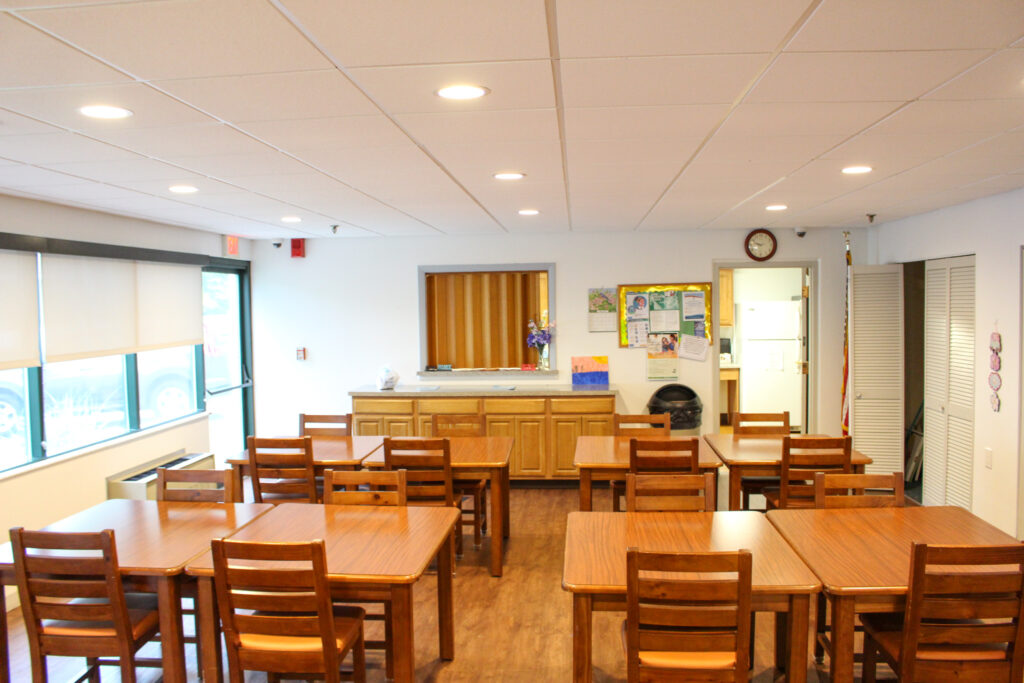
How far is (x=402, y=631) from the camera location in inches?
101

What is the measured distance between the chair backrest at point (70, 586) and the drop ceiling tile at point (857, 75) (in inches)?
109

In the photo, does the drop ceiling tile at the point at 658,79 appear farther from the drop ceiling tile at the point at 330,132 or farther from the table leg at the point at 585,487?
the table leg at the point at 585,487

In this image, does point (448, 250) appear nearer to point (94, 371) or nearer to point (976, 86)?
point (94, 371)

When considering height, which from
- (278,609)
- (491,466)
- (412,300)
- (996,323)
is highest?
(412,300)

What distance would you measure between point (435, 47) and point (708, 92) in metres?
0.95

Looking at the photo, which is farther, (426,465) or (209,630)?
(426,465)

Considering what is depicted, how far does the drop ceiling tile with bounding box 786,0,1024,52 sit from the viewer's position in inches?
Result: 64.0

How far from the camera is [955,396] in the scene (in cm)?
532

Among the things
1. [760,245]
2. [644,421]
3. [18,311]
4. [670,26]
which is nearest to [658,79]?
[670,26]

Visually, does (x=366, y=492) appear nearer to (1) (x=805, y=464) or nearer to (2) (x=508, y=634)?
(2) (x=508, y=634)

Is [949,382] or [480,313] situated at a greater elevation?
[480,313]

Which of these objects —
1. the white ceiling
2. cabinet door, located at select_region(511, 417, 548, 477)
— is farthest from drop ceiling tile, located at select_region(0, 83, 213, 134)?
cabinet door, located at select_region(511, 417, 548, 477)

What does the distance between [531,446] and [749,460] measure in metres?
2.77

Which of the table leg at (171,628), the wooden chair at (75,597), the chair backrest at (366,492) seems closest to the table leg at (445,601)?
the chair backrest at (366,492)
